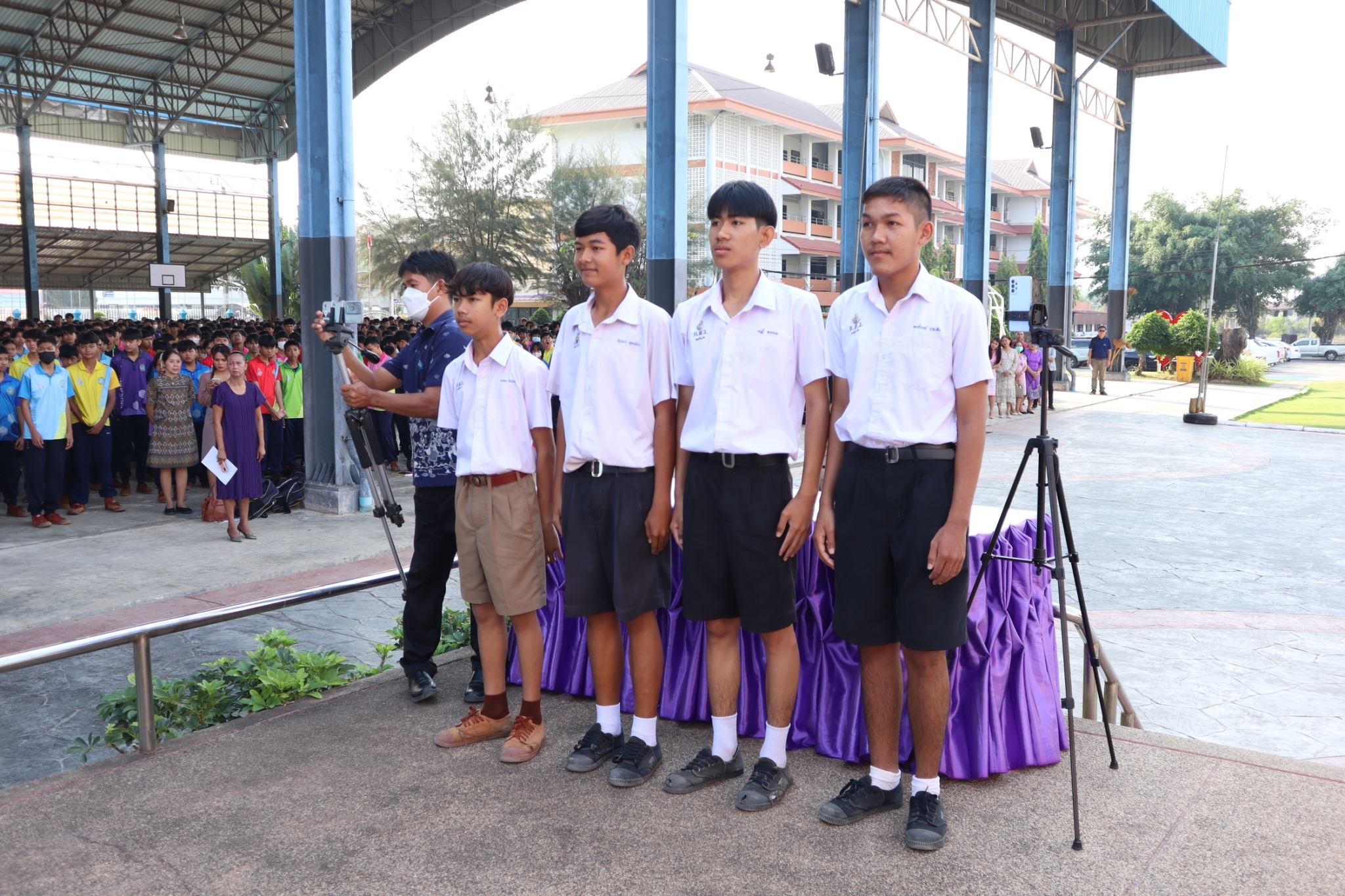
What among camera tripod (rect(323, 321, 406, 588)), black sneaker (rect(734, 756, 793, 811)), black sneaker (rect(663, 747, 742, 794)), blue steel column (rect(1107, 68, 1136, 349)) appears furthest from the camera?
blue steel column (rect(1107, 68, 1136, 349))

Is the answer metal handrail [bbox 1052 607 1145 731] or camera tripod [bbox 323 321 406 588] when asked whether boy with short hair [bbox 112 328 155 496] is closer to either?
camera tripod [bbox 323 321 406 588]

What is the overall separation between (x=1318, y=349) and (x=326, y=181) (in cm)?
5986

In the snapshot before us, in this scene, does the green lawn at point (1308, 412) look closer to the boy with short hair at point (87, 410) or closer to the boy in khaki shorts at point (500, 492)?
the boy with short hair at point (87, 410)

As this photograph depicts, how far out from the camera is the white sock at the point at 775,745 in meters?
3.31

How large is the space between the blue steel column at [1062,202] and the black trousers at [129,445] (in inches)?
802

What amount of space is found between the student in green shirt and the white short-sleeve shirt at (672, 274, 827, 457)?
8.76m

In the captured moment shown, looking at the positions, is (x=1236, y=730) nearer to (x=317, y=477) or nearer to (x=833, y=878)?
(x=833, y=878)

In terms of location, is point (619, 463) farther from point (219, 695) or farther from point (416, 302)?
point (219, 695)

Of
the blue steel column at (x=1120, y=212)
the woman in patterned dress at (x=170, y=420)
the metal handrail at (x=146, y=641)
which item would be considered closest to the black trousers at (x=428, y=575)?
the metal handrail at (x=146, y=641)

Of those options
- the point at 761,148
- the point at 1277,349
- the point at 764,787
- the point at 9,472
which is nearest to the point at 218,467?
the point at 9,472

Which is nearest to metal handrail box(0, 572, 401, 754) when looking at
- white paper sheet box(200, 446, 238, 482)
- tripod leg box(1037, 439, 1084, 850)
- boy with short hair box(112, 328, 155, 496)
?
tripod leg box(1037, 439, 1084, 850)

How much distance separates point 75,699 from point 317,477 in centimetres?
516

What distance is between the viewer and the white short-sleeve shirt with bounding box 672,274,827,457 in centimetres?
319

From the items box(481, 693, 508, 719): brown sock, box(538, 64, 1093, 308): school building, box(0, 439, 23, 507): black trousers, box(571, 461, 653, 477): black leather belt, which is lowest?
box(481, 693, 508, 719): brown sock
